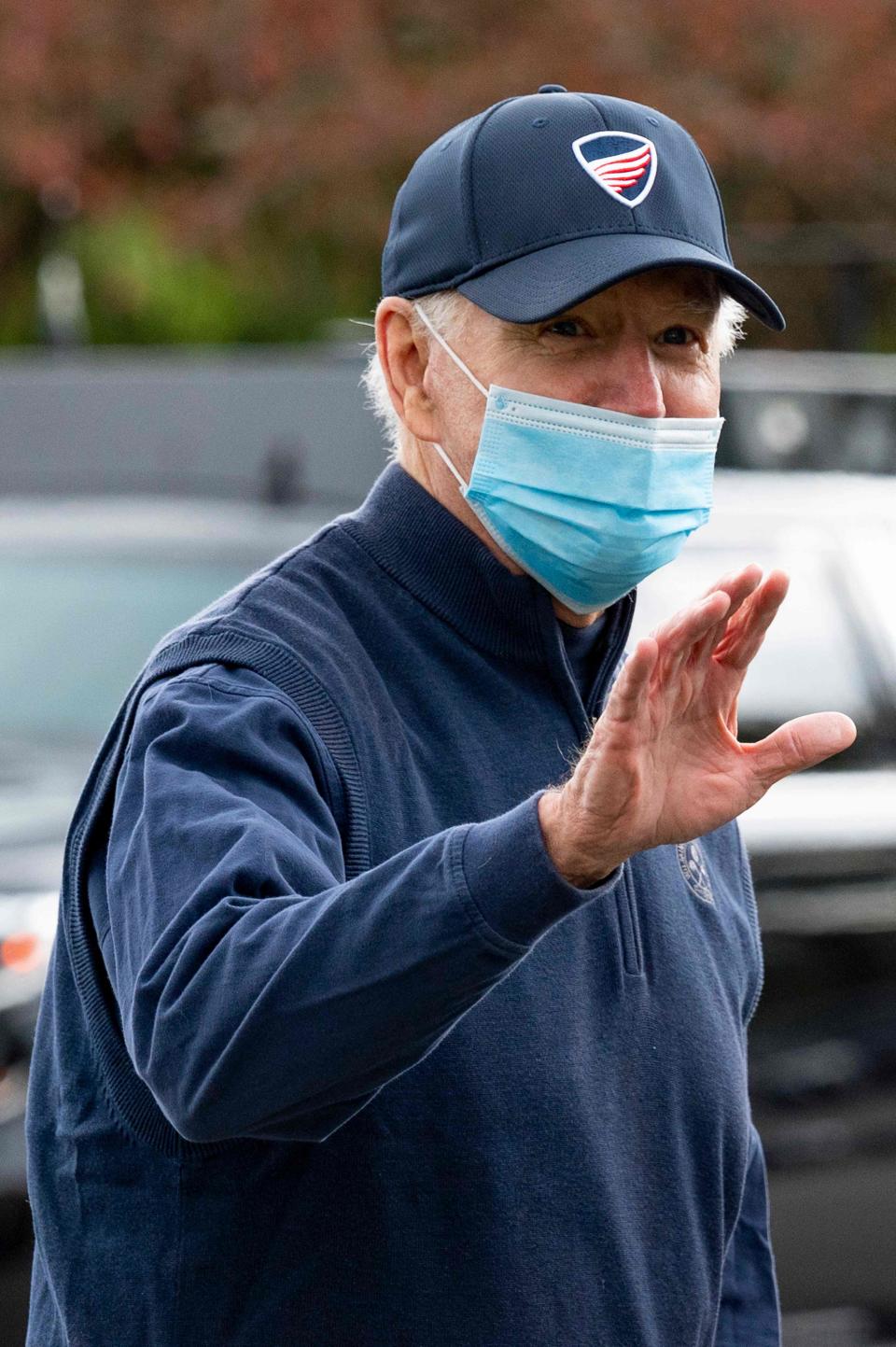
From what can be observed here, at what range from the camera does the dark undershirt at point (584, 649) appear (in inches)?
84.9

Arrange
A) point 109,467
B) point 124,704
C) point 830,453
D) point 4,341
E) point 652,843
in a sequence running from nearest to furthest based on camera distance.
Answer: point 652,843
point 124,704
point 830,453
point 109,467
point 4,341

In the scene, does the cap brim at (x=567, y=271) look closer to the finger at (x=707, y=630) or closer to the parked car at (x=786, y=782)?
the finger at (x=707, y=630)

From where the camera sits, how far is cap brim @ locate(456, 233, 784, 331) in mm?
1977

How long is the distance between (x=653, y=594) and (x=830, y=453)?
2013mm

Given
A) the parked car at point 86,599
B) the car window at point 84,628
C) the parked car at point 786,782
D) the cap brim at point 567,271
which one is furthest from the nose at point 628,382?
the car window at point 84,628

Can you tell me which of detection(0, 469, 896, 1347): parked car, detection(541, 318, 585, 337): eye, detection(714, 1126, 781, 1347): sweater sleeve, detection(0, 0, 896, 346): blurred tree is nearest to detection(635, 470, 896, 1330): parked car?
detection(0, 469, 896, 1347): parked car

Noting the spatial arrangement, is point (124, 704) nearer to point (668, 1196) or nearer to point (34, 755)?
point (668, 1196)

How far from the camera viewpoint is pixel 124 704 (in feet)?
6.20

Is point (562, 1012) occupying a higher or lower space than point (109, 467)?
higher

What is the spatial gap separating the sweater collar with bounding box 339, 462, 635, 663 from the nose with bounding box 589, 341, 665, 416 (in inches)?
7.7

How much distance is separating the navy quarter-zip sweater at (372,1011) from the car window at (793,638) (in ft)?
7.51

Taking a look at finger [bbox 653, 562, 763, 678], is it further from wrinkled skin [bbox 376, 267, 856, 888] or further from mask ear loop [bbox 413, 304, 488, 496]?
mask ear loop [bbox 413, 304, 488, 496]

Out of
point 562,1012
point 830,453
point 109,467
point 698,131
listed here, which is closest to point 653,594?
point 830,453

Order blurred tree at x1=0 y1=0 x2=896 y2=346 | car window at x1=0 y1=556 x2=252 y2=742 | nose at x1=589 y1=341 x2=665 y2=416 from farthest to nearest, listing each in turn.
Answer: blurred tree at x1=0 y1=0 x2=896 y2=346
car window at x1=0 y1=556 x2=252 y2=742
nose at x1=589 y1=341 x2=665 y2=416
